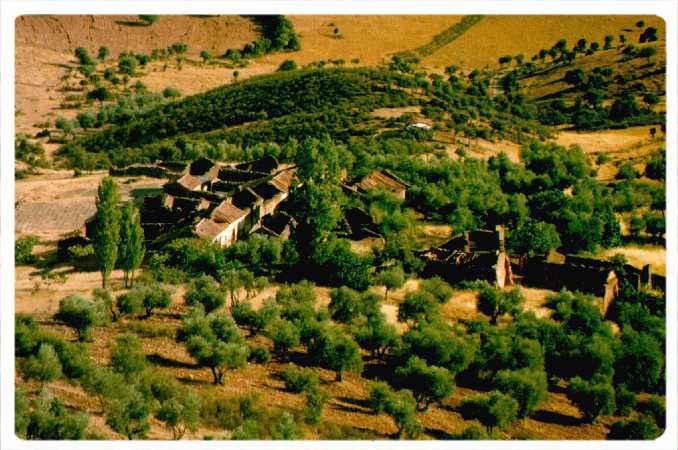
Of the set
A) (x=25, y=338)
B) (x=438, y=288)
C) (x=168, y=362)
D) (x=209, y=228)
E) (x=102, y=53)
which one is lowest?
(x=168, y=362)

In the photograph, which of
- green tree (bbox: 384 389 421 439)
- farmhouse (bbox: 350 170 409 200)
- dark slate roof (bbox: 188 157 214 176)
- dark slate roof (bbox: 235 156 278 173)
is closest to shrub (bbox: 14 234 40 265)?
dark slate roof (bbox: 188 157 214 176)

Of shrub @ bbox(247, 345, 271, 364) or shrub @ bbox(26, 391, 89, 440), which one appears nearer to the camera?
shrub @ bbox(26, 391, 89, 440)

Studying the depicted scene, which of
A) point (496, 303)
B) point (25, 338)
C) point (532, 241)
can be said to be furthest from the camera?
point (532, 241)

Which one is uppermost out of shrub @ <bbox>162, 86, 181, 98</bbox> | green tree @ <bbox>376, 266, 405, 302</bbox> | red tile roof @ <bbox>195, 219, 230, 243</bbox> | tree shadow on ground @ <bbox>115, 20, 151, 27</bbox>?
tree shadow on ground @ <bbox>115, 20, 151, 27</bbox>

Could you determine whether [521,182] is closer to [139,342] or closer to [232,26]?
[139,342]

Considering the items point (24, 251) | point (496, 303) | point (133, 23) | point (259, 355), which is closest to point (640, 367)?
point (496, 303)

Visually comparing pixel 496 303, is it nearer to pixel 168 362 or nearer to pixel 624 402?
pixel 624 402

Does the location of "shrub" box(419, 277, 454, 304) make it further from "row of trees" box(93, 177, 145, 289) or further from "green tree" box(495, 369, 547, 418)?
"row of trees" box(93, 177, 145, 289)

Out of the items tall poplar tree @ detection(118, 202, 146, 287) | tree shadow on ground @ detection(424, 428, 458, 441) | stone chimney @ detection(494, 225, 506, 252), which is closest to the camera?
tree shadow on ground @ detection(424, 428, 458, 441)
